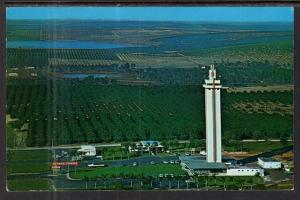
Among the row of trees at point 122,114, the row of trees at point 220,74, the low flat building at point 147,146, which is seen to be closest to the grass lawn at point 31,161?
the row of trees at point 122,114

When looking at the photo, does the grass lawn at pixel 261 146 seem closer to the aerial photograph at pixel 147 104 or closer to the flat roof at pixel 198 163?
the aerial photograph at pixel 147 104

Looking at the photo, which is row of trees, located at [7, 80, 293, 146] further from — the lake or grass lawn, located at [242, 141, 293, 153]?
the lake

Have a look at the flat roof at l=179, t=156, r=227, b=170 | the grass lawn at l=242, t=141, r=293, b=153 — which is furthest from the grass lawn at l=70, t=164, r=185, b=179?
the grass lawn at l=242, t=141, r=293, b=153

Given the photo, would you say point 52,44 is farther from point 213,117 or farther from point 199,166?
point 199,166

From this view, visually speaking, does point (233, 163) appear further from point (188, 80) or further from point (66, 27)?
point (66, 27)

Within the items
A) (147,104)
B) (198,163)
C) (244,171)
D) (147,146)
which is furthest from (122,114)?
(244,171)

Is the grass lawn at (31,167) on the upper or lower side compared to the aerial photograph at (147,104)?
lower
